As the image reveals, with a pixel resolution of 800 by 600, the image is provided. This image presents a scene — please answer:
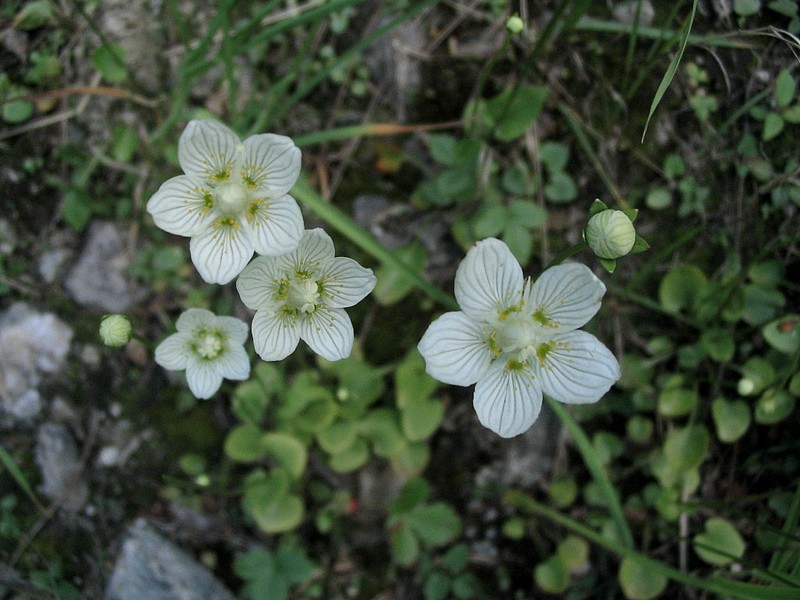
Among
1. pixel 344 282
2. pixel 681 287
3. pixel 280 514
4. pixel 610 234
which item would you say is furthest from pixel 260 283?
pixel 681 287

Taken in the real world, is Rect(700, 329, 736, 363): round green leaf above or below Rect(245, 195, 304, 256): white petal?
below

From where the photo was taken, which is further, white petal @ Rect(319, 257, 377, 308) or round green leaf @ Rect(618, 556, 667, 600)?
round green leaf @ Rect(618, 556, 667, 600)

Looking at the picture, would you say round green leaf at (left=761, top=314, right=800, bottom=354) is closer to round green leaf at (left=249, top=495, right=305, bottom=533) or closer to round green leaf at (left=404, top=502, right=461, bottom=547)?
round green leaf at (left=404, top=502, right=461, bottom=547)

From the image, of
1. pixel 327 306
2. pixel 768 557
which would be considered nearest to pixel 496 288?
pixel 327 306

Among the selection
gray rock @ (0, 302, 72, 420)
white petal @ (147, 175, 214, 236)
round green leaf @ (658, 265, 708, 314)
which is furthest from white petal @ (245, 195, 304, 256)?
round green leaf @ (658, 265, 708, 314)

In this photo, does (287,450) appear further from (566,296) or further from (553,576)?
(566,296)

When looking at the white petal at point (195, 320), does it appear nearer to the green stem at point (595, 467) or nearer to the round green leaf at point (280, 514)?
the round green leaf at point (280, 514)

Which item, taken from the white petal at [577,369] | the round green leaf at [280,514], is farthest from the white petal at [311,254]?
the round green leaf at [280,514]
